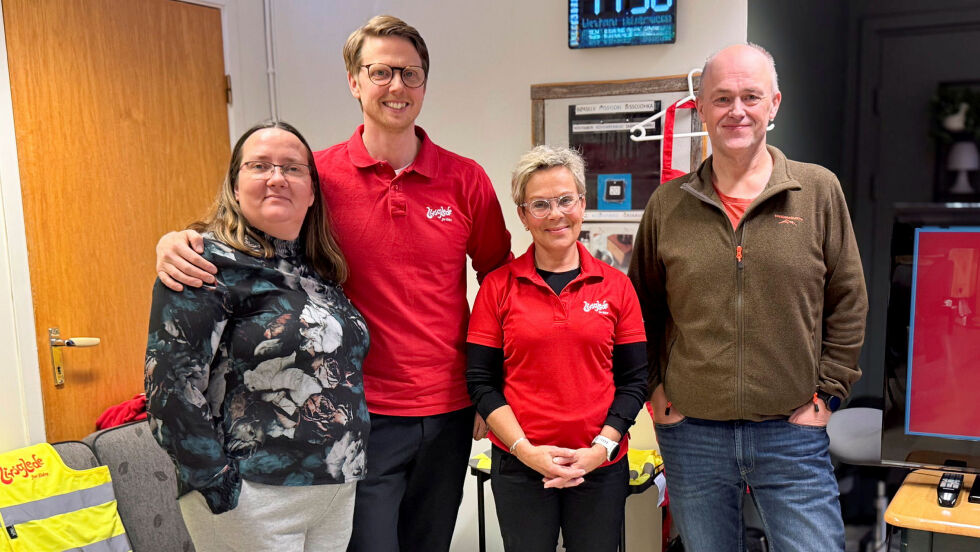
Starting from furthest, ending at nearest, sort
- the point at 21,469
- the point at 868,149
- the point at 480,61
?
1. the point at 868,149
2. the point at 480,61
3. the point at 21,469

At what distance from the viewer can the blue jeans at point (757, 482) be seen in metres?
1.66

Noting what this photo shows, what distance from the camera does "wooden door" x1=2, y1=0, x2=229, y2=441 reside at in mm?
2604

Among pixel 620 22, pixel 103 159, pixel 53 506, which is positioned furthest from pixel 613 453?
pixel 103 159

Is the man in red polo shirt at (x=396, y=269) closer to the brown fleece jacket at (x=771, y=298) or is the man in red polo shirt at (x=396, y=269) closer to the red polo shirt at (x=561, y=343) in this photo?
the red polo shirt at (x=561, y=343)

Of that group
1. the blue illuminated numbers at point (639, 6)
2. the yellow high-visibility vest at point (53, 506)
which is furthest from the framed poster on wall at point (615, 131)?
the yellow high-visibility vest at point (53, 506)

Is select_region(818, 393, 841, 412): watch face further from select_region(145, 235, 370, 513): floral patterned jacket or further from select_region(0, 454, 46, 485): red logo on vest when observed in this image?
select_region(0, 454, 46, 485): red logo on vest

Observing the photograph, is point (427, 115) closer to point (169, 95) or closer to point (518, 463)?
point (169, 95)

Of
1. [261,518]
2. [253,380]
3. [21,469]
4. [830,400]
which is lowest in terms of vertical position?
[21,469]

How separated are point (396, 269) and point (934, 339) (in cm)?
125

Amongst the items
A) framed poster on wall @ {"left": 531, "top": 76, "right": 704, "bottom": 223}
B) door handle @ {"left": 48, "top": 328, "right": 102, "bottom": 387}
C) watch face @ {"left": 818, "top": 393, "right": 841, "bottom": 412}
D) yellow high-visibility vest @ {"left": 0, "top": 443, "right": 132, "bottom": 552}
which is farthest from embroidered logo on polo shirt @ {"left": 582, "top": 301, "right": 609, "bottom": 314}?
door handle @ {"left": 48, "top": 328, "right": 102, "bottom": 387}

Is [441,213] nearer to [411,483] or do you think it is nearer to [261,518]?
[411,483]

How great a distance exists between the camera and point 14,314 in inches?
100

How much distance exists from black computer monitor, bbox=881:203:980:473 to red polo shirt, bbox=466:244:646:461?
1.96 feet

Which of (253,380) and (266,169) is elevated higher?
(266,169)
